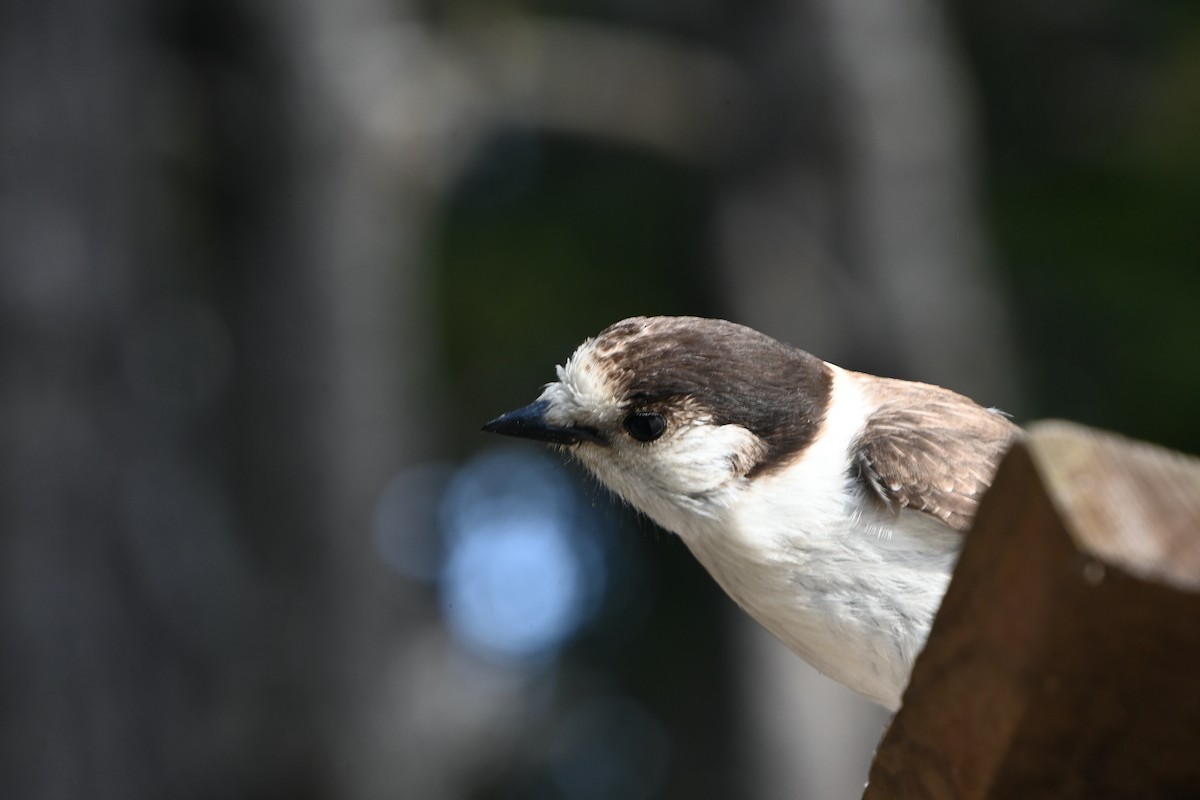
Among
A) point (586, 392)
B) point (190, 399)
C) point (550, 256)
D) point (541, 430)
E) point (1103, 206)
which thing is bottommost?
point (190, 399)

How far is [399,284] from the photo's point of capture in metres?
9.55

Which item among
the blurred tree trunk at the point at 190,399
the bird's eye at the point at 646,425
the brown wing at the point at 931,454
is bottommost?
the blurred tree trunk at the point at 190,399

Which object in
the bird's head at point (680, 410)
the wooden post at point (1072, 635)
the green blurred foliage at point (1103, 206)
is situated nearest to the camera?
the wooden post at point (1072, 635)

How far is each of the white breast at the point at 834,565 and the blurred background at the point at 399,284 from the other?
4783 mm

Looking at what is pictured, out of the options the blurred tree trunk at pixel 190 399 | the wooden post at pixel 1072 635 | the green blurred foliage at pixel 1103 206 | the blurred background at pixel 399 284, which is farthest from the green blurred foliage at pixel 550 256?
the wooden post at pixel 1072 635

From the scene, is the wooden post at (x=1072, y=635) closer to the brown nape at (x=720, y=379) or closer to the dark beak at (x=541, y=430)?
the brown nape at (x=720, y=379)

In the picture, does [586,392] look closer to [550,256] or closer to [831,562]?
[831,562]

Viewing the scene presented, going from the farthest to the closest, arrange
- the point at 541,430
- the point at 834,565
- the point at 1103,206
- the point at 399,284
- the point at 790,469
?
the point at 1103,206, the point at 399,284, the point at 541,430, the point at 790,469, the point at 834,565

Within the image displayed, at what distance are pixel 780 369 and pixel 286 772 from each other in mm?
6246

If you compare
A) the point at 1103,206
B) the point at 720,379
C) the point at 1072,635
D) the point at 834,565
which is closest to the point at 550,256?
the point at 1103,206

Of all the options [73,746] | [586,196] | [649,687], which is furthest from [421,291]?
[649,687]

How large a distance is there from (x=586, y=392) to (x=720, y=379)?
1.07ft

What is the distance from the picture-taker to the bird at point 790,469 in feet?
10.5

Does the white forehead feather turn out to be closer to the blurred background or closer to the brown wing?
the brown wing
